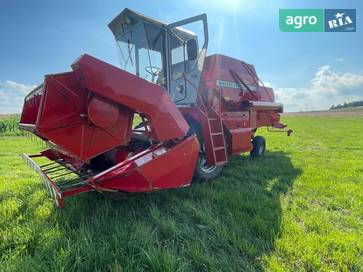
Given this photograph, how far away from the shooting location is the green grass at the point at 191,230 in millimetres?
2070

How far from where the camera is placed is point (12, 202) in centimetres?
330

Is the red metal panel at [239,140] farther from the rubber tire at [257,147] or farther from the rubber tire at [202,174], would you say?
the rubber tire at [257,147]

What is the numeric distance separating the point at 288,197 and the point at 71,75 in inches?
132

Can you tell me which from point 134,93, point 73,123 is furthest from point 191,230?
point 73,123

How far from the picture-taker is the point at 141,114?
9.61 ft

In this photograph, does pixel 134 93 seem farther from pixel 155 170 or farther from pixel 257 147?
pixel 257 147

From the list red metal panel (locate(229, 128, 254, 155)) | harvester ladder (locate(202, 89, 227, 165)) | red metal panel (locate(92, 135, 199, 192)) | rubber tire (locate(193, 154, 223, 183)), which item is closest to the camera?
red metal panel (locate(92, 135, 199, 192))

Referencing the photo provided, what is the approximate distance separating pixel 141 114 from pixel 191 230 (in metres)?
1.40

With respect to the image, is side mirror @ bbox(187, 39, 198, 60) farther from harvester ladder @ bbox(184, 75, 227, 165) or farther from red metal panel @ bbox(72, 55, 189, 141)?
red metal panel @ bbox(72, 55, 189, 141)

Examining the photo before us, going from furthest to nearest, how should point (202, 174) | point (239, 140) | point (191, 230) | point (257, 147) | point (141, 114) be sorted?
point (257, 147) → point (239, 140) → point (202, 174) → point (141, 114) → point (191, 230)

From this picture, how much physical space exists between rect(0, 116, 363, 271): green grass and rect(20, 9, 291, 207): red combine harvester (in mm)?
358

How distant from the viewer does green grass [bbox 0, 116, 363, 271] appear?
207 centimetres

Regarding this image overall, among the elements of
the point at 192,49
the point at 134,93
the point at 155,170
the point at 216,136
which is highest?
the point at 192,49

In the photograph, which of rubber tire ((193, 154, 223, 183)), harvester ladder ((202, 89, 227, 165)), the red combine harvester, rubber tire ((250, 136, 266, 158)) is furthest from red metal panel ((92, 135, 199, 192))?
rubber tire ((250, 136, 266, 158))
